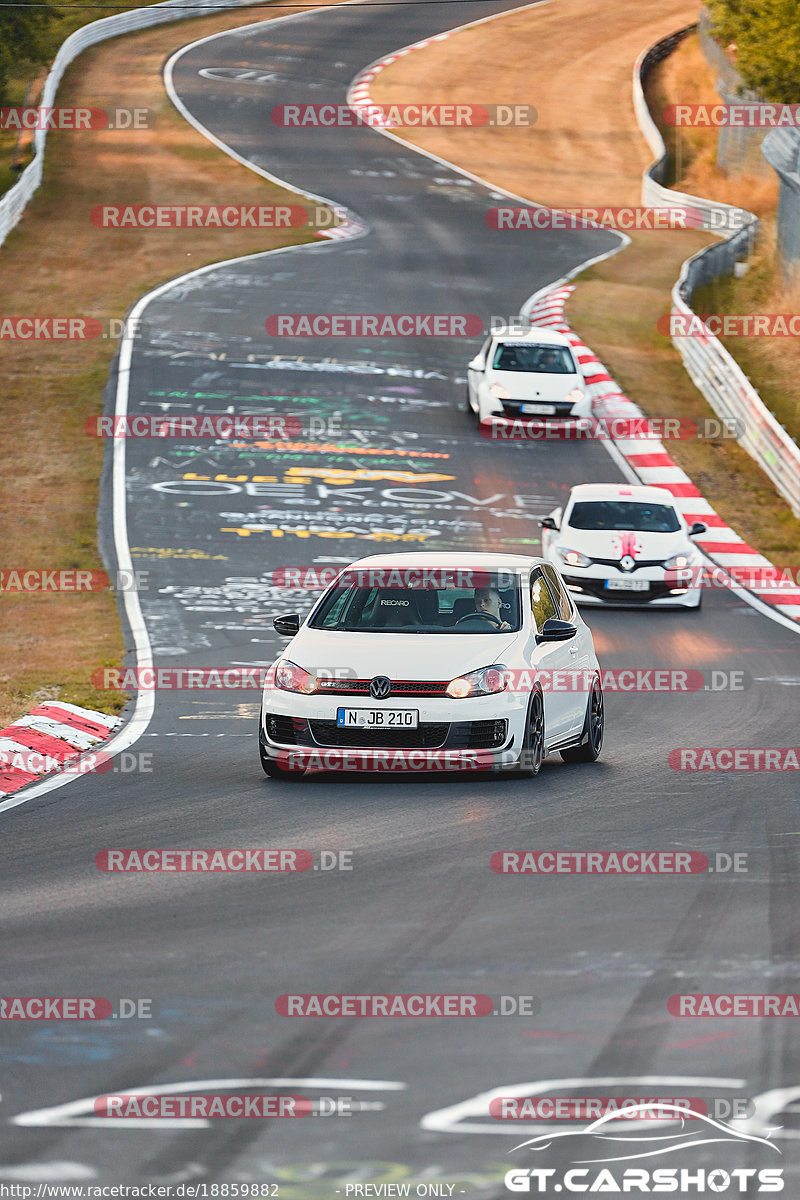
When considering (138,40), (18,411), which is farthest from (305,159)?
(18,411)

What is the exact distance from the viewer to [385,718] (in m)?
11.1

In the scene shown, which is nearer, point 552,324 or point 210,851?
point 210,851

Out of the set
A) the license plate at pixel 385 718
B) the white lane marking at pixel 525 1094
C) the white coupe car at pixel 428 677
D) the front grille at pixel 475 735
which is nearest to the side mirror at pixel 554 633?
the white coupe car at pixel 428 677

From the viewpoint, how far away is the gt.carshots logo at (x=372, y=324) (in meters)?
36.0

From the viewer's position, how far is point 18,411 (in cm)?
2986

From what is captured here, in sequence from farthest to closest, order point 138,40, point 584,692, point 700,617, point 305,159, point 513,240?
point 138,40, point 305,159, point 513,240, point 700,617, point 584,692

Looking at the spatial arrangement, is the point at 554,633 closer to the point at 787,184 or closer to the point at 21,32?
the point at 787,184

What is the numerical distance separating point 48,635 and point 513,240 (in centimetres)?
2923

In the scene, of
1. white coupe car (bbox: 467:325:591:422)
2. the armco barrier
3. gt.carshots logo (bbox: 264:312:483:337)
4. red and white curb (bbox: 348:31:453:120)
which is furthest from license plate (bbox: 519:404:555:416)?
red and white curb (bbox: 348:31:453:120)

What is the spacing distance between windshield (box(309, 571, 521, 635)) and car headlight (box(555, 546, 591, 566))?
30.4 feet

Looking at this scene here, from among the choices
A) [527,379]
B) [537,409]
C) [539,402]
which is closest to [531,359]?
[527,379]

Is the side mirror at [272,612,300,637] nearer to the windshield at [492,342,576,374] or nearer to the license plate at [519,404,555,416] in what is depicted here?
the license plate at [519,404,555,416]

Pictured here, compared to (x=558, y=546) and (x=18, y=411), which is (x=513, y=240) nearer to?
(x=18, y=411)

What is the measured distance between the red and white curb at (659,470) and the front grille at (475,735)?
1085cm
